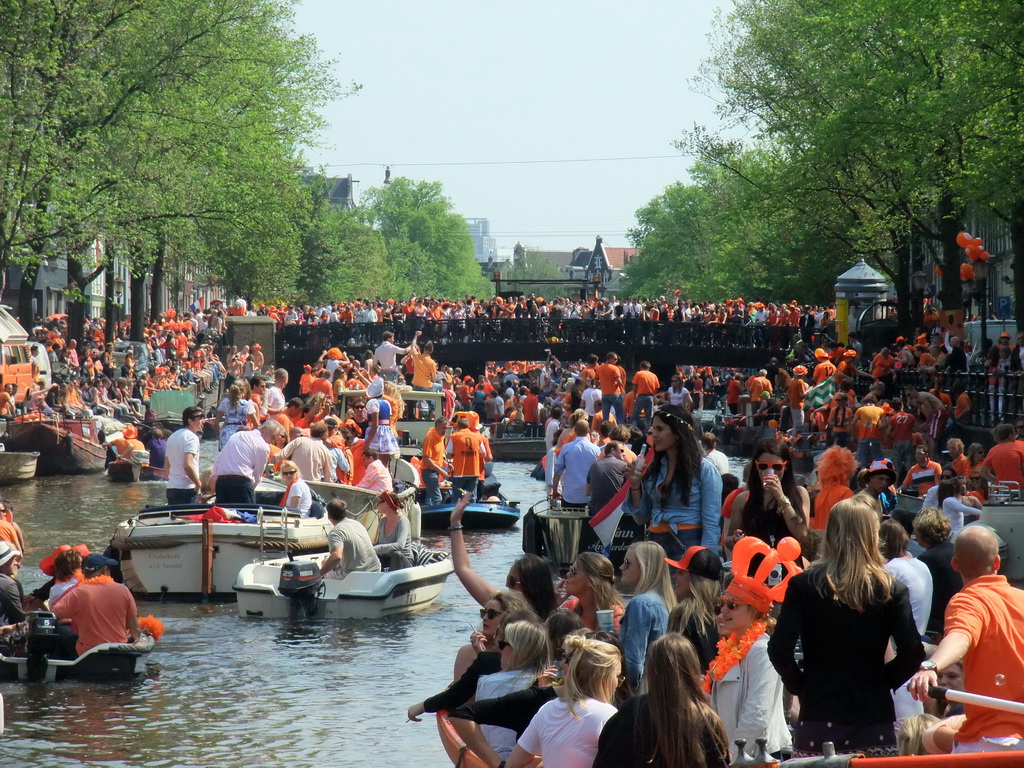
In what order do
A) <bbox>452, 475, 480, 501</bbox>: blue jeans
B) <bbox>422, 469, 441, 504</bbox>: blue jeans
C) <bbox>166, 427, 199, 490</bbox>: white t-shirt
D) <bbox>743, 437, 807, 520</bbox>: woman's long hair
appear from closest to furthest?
<bbox>743, 437, 807, 520</bbox>: woman's long hair, <bbox>166, 427, 199, 490</bbox>: white t-shirt, <bbox>452, 475, 480, 501</bbox>: blue jeans, <bbox>422, 469, 441, 504</bbox>: blue jeans

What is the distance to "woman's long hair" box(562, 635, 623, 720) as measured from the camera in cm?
583

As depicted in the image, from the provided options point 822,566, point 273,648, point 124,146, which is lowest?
point 273,648

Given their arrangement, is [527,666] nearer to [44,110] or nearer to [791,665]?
[791,665]

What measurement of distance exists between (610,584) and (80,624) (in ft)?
21.6

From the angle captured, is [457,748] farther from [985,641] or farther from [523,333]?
[523,333]

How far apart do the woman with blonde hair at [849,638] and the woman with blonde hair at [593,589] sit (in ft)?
6.35

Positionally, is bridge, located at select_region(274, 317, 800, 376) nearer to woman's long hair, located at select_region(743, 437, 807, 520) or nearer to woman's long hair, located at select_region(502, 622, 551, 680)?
woman's long hair, located at select_region(743, 437, 807, 520)

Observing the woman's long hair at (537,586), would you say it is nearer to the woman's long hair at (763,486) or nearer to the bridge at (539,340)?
the woman's long hair at (763,486)

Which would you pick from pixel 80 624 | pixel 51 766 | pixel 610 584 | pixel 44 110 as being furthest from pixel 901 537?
pixel 44 110

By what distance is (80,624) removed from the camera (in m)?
12.7

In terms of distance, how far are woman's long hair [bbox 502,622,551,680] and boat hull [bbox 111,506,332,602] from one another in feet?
32.8

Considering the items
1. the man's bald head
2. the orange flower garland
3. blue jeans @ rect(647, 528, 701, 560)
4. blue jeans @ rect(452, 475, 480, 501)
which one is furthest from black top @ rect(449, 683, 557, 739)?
blue jeans @ rect(452, 475, 480, 501)

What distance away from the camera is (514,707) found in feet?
21.1

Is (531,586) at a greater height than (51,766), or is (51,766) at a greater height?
(531,586)
